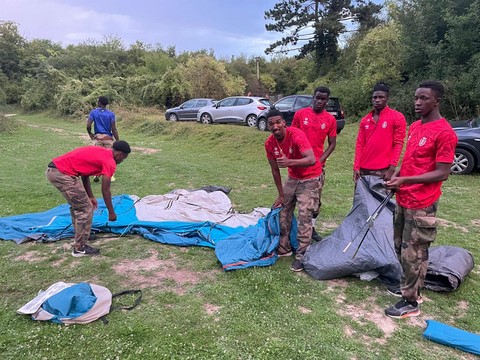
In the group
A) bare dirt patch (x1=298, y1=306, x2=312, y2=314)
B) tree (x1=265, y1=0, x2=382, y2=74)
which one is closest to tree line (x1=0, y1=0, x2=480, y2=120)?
tree (x1=265, y1=0, x2=382, y2=74)

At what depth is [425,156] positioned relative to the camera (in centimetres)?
271

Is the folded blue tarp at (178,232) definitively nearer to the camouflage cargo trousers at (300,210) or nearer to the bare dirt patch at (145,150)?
the camouflage cargo trousers at (300,210)

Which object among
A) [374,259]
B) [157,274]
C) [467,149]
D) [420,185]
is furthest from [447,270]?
[467,149]

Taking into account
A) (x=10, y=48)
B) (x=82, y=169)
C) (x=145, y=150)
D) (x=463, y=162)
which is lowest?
(x=145, y=150)

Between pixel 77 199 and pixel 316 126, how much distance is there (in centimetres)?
299

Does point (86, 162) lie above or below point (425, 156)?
below

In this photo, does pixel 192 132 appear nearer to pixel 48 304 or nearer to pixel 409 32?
pixel 409 32

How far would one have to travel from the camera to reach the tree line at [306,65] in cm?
1312

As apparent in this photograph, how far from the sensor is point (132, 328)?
9.17ft

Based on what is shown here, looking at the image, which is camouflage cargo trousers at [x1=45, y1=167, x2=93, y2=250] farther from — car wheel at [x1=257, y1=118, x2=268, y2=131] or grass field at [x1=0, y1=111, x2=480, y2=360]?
car wheel at [x1=257, y1=118, x2=268, y2=131]

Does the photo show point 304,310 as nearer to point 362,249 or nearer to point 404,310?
point 404,310

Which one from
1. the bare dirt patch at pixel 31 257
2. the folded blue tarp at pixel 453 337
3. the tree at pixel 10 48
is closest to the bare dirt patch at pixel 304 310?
the folded blue tarp at pixel 453 337

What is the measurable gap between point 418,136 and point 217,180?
5.69 metres

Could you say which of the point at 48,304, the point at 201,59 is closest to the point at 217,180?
the point at 48,304
